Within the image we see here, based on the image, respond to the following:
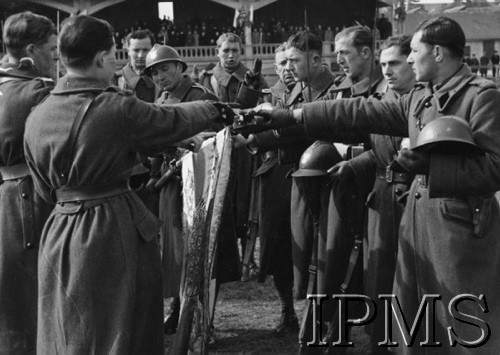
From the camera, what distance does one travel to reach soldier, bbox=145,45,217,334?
6.94 m

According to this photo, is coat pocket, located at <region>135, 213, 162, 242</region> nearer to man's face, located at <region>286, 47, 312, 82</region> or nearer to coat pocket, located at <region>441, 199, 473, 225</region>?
coat pocket, located at <region>441, 199, 473, 225</region>

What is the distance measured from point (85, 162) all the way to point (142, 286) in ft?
2.41

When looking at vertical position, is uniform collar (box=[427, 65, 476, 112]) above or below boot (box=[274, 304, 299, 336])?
above

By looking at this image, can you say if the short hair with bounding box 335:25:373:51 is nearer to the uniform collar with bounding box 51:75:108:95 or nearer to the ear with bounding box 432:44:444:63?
the ear with bounding box 432:44:444:63

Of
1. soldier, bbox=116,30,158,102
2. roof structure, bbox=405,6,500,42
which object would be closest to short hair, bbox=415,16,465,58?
soldier, bbox=116,30,158,102

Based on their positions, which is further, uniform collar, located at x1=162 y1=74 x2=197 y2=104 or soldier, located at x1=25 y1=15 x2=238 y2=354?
uniform collar, located at x1=162 y1=74 x2=197 y2=104

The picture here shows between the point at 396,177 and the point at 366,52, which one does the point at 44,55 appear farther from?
the point at 396,177

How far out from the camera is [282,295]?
6969 millimetres

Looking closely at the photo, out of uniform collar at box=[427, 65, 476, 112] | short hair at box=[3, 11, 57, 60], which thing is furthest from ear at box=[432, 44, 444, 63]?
short hair at box=[3, 11, 57, 60]

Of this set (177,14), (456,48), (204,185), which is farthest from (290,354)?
(177,14)

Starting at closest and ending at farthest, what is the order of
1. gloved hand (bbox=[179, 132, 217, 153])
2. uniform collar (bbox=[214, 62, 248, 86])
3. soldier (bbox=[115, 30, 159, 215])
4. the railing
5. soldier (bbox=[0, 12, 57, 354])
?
gloved hand (bbox=[179, 132, 217, 153]) → soldier (bbox=[0, 12, 57, 354]) → soldier (bbox=[115, 30, 159, 215]) → uniform collar (bbox=[214, 62, 248, 86]) → the railing

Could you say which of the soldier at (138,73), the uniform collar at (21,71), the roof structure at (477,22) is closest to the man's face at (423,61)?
the uniform collar at (21,71)

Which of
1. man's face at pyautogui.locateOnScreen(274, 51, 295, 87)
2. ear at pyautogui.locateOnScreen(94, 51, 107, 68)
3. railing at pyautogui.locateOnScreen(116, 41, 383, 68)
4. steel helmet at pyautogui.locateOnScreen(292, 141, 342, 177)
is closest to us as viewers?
ear at pyautogui.locateOnScreen(94, 51, 107, 68)

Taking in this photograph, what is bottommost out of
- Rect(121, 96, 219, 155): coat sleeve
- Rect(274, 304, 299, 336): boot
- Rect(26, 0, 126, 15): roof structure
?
Rect(274, 304, 299, 336): boot
